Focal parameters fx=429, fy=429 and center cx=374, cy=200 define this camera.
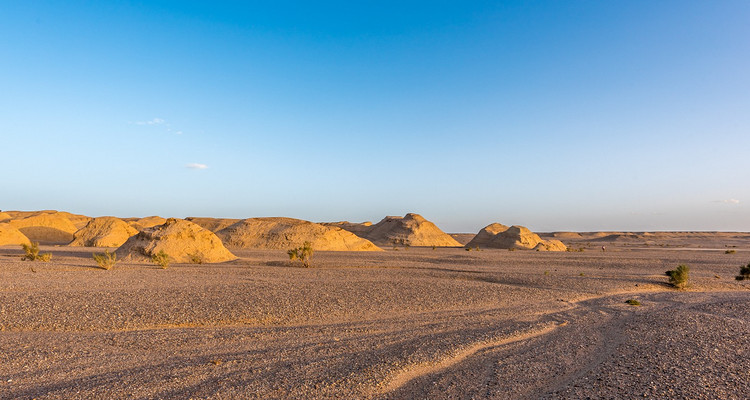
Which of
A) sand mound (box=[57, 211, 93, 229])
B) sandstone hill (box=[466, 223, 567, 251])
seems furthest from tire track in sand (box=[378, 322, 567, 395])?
sand mound (box=[57, 211, 93, 229])

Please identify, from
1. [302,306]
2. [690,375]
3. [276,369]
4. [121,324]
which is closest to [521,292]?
[302,306]

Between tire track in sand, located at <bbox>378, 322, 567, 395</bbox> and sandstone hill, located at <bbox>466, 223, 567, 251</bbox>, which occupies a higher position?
sandstone hill, located at <bbox>466, 223, 567, 251</bbox>

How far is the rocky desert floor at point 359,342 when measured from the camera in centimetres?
668

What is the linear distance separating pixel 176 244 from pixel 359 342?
24957 mm

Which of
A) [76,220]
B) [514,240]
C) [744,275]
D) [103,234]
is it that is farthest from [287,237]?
[76,220]

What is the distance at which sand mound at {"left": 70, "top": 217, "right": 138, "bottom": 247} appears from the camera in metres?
47.1

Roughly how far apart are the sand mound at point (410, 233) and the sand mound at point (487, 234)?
177 inches

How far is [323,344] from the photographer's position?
9.14m

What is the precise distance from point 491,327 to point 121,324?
940 centimetres

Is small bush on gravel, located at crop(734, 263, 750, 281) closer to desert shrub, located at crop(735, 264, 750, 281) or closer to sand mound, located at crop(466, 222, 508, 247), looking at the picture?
desert shrub, located at crop(735, 264, 750, 281)

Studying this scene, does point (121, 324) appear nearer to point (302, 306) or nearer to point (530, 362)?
point (302, 306)

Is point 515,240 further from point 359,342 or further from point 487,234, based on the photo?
point 359,342

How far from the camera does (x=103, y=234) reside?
47.9m

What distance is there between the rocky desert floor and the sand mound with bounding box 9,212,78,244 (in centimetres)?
5573
